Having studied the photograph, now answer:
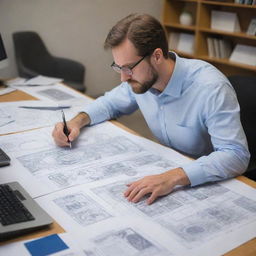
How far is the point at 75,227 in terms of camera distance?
97cm

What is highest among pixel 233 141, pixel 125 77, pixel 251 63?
pixel 125 77

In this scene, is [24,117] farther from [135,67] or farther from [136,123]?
[136,123]

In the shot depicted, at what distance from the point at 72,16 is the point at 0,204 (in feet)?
9.38

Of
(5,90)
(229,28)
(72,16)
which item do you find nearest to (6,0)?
(72,16)

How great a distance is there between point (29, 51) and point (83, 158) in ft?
7.25

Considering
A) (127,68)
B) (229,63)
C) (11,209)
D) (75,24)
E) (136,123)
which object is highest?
(127,68)

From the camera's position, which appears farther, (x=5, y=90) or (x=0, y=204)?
(x=5, y=90)

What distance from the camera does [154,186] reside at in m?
1.11

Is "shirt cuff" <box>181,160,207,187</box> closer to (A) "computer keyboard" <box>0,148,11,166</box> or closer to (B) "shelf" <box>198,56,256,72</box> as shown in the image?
(A) "computer keyboard" <box>0,148,11,166</box>

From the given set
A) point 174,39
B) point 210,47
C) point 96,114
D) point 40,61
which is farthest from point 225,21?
point 96,114

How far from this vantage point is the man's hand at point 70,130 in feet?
4.85

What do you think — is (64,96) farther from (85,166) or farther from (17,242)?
(17,242)

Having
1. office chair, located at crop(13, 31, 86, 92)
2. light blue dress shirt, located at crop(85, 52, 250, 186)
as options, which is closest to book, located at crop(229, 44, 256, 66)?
office chair, located at crop(13, 31, 86, 92)

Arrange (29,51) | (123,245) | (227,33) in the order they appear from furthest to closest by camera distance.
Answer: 1. (227,33)
2. (29,51)
3. (123,245)
